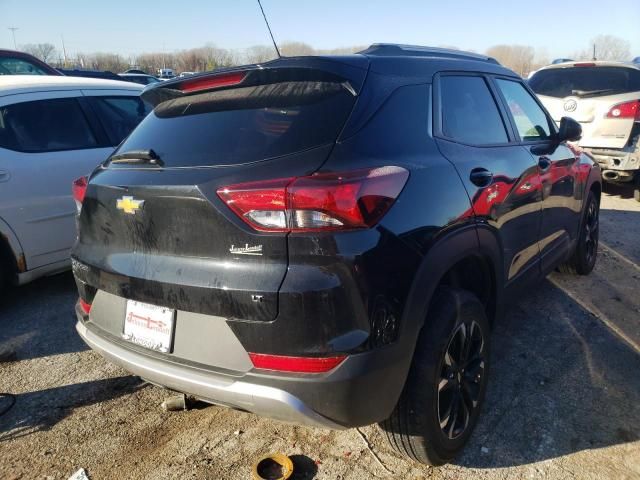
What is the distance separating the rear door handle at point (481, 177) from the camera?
7.72 feet

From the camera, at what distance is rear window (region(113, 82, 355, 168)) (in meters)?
1.91

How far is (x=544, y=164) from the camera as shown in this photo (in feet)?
10.5

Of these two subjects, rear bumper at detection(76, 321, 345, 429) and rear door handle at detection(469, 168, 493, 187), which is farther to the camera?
rear door handle at detection(469, 168, 493, 187)

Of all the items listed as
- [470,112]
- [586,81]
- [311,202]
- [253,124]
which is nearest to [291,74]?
[253,124]

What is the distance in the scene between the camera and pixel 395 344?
182cm

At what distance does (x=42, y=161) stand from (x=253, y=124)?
264cm

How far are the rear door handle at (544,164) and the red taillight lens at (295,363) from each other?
6.85 feet

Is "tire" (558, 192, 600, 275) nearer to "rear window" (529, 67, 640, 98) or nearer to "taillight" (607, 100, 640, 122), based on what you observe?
"taillight" (607, 100, 640, 122)

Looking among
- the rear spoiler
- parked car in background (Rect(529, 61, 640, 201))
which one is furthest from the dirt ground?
parked car in background (Rect(529, 61, 640, 201))

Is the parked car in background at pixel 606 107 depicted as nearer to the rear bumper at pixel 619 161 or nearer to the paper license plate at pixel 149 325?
the rear bumper at pixel 619 161

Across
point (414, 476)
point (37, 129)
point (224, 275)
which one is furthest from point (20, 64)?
point (414, 476)

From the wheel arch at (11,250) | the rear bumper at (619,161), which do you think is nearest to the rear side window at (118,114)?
the wheel arch at (11,250)

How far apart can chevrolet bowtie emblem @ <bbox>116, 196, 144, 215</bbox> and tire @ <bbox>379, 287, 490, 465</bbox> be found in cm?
125

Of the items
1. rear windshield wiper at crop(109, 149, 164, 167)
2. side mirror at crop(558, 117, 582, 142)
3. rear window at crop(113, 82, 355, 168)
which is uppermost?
rear window at crop(113, 82, 355, 168)
